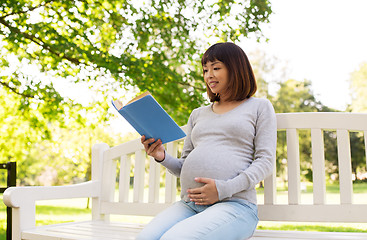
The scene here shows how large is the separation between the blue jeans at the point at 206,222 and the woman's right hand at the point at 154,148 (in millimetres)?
269

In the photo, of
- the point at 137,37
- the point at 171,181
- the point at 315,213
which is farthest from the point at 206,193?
the point at 137,37

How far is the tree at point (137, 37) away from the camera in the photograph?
5.53m

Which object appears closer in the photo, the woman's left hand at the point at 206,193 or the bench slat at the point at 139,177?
the woman's left hand at the point at 206,193

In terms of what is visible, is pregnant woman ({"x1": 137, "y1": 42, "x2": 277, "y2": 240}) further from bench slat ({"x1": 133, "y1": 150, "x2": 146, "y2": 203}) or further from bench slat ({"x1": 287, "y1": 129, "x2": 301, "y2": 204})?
bench slat ({"x1": 133, "y1": 150, "x2": 146, "y2": 203})

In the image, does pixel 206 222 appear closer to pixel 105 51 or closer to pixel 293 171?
pixel 293 171

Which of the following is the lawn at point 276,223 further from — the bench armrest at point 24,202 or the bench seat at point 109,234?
the bench armrest at point 24,202

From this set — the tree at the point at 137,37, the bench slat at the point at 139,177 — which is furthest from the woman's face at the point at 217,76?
the tree at the point at 137,37

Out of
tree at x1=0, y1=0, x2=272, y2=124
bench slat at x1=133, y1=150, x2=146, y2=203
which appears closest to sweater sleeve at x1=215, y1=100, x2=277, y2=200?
bench slat at x1=133, y1=150, x2=146, y2=203

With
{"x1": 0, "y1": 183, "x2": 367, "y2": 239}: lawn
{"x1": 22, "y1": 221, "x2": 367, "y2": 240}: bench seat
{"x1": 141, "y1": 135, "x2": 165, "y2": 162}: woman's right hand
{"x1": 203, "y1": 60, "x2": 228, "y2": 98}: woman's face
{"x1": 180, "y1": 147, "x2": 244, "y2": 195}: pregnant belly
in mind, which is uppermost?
{"x1": 203, "y1": 60, "x2": 228, "y2": 98}: woman's face

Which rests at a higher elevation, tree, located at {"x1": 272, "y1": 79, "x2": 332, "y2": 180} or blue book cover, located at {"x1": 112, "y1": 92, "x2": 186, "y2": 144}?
tree, located at {"x1": 272, "y1": 79, "x2": 332, "y2": 180}

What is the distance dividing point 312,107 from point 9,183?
872 inches

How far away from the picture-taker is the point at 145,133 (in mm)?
2018

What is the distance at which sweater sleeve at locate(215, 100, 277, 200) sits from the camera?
1792mm

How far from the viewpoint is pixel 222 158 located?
1916 mm
